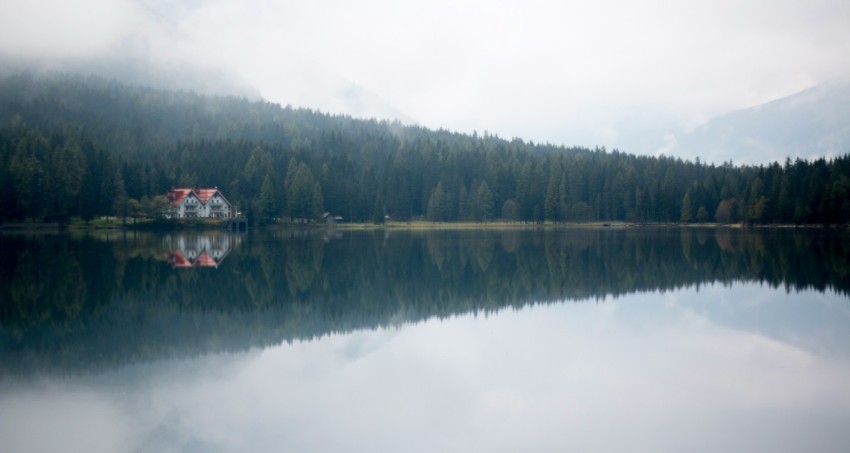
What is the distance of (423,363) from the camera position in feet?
54.2

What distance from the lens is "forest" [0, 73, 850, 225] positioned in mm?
96250

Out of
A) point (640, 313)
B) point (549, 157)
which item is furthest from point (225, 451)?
point (549, 157)

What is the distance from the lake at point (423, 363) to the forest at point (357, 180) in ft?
235

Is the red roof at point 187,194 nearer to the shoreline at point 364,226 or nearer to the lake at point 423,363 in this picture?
the shoreline at point 364,226

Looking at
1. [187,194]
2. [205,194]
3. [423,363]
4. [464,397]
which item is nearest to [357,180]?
[205,194]

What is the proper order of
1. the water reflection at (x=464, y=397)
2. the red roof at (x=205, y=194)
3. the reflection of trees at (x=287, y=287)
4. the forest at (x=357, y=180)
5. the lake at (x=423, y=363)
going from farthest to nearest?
the red roof at (x=205, y=194)
the forest at (x=357, y=180)
the reflection of trees at (x=287, y=287)
the lake at (x=423, y=363)
the water reflection at (x=464, y=397)

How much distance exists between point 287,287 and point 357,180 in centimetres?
9943

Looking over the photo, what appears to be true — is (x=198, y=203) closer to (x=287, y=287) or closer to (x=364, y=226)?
(x=364, y=226)

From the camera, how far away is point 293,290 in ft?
94.9

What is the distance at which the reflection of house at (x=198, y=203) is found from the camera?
109062 millimetres

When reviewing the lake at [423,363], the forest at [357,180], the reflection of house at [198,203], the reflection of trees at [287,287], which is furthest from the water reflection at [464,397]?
the reflection of house at [198,203]

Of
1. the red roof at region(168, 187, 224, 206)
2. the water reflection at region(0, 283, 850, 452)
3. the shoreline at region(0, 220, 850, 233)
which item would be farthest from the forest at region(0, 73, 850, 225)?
the water reflection at region(0, 283, 850, 452)

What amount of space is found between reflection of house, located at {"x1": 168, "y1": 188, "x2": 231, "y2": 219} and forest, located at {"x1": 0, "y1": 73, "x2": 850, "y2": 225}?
226cm

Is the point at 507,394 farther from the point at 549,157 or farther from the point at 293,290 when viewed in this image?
the point at 549,157
